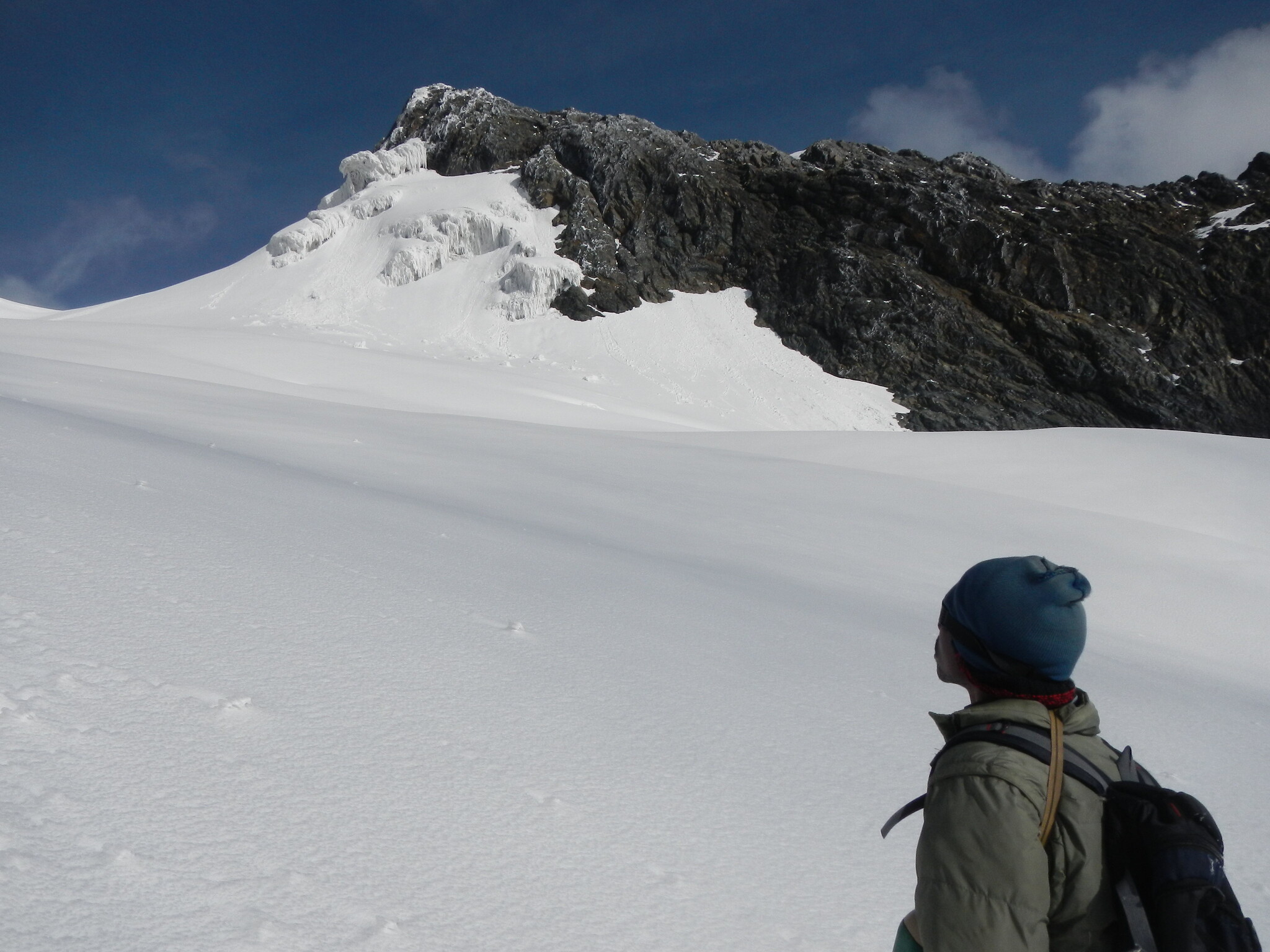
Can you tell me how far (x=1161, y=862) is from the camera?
1091 millimetres

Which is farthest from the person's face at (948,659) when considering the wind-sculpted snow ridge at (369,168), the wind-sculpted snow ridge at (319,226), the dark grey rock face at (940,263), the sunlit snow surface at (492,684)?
the wind-sculpted snow ridge at (369,168)

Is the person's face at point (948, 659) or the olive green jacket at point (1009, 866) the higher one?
the person's face at point (948, 659)

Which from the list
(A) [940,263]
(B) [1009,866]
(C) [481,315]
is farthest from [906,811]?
(A) [940,263]

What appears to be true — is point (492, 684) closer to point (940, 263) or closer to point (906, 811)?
point (906, 811)

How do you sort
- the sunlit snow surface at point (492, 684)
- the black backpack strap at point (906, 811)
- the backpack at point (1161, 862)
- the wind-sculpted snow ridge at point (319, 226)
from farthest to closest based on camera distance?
the wind-sculpted snow ridge at point (319, 226)
the sunlit snow surface at point (492, 684)
the black backpack strap at point (906, 811)
the backpack at point (1161, 862)

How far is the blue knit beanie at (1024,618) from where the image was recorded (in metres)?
1.28

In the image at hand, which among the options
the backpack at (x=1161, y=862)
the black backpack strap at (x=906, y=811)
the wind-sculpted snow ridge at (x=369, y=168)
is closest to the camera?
the backpack at (x=1161, y=862)

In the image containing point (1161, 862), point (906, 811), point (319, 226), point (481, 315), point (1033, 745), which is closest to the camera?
point (1161, 862)

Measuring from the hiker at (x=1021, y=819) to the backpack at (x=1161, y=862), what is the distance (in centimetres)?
2

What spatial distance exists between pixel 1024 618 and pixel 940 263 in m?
42.8

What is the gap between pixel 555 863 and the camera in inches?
77.1

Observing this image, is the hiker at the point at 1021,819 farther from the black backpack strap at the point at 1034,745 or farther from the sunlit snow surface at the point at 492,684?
the sunlit snow surface at the point at 492,684

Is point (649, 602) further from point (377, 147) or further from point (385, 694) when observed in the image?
point (377, 147)

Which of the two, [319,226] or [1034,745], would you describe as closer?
[1034,745]
